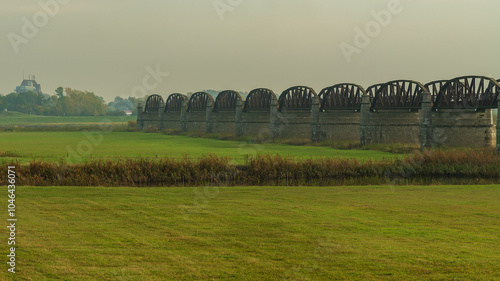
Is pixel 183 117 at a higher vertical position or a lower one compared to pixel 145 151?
higher

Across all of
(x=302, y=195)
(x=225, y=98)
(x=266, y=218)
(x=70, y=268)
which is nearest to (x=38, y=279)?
(x=70, y=268)

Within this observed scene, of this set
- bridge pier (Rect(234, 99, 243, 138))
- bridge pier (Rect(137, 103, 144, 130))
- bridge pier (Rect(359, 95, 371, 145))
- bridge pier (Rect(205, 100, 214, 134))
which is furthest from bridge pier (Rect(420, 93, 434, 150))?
bridge pier (Rect(137, 103, 144, 130))

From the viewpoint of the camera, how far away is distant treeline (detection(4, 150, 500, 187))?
27062mm

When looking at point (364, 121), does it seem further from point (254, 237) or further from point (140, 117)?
point (140, 117)

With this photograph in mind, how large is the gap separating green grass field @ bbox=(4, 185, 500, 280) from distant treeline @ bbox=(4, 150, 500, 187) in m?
6.73

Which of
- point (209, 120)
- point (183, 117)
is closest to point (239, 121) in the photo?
point (209, 120)

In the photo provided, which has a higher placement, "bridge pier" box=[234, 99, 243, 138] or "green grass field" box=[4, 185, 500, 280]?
"bridge pier" box=[234, 99, 243, 138]

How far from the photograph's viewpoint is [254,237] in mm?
13086

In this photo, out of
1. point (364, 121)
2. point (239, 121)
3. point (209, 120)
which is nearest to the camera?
point (364, 121)

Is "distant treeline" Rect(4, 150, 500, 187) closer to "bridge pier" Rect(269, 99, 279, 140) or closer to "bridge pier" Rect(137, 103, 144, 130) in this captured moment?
"bridge pier" Rect(269, 99, 279, 140)

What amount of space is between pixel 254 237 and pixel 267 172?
17479 mm

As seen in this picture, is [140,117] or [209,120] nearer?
[209,120]

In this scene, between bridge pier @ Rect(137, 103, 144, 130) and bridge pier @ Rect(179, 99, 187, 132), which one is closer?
bridge pier @ Rect(179, 99, 187, 132)

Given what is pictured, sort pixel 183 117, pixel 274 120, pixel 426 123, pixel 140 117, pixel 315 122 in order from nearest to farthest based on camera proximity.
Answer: pixel 426 123
pixel 315 122
pixel 274 120
pixel 183 117
pixel 140 117
